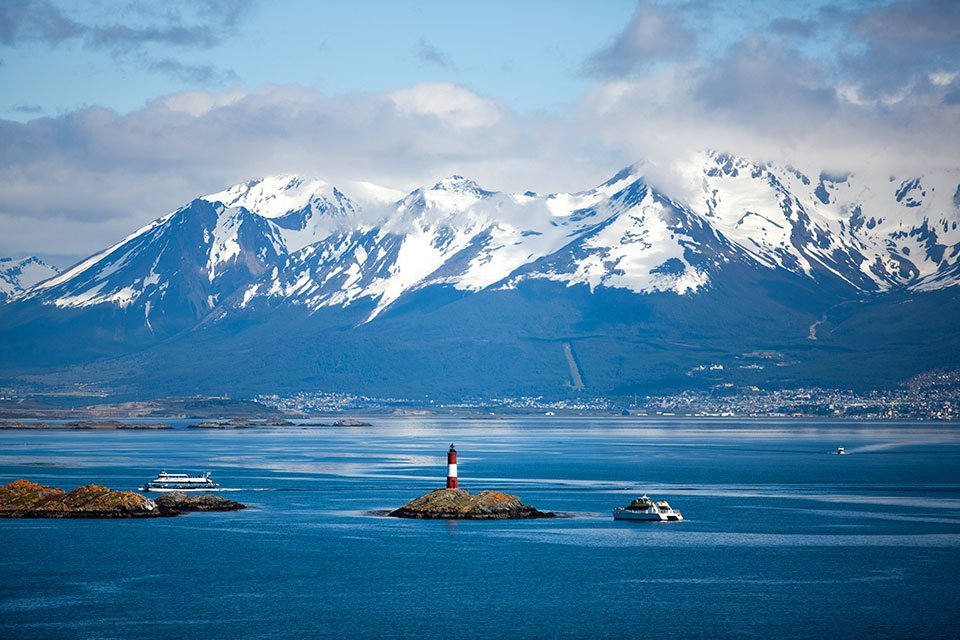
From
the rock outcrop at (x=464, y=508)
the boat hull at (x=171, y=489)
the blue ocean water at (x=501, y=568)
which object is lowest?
the blue ocean water at (x=501, y=568)

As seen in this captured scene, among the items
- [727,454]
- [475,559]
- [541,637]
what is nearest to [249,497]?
[475,559]

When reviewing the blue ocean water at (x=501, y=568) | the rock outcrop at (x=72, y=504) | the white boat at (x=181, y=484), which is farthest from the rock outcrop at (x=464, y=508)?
the white boat at (x=181, y=484)

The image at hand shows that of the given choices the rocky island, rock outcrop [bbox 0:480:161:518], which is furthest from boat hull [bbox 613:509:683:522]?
rock outcrop [bbox 0:480:161:518]

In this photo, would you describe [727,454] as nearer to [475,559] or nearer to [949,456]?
[949,456]

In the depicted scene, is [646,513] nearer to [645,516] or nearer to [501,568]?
[645,516]

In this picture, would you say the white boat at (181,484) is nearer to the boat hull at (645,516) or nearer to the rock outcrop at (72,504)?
the rock outcrop at (72,504)

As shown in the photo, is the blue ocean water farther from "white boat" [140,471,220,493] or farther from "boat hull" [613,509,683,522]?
"white boat" [140,471,220,493]
